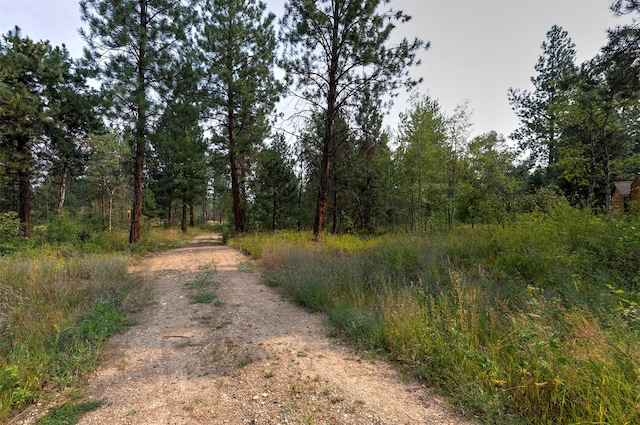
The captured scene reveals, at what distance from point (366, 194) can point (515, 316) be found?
48.3 ft

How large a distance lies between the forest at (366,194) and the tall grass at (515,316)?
3 centimetres

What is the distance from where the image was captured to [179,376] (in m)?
2.92

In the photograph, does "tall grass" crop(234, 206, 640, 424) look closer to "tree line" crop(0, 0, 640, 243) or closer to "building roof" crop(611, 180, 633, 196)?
"tree line" crop(0, 0, 640, 243)

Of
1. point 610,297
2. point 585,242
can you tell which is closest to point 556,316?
point 610,297

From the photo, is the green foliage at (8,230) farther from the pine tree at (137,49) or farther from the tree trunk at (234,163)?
the tree trunk at (234,163)

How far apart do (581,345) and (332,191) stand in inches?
639

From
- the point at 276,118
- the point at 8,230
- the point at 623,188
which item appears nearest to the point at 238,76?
the point at 276,118

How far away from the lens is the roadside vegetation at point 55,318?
104 inches

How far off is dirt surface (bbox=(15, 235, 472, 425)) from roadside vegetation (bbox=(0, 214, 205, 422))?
25 cm

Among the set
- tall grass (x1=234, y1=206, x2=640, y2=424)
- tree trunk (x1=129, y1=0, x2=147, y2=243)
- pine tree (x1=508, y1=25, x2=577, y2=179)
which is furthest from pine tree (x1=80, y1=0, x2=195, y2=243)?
pine tree (x1=508, y1=25, x2=577, y2=179)

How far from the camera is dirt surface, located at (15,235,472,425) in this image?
7.56 ft

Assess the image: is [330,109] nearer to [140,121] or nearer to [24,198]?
[140,121]

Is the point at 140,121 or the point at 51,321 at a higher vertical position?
the point at 140,121

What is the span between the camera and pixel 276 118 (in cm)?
1404
